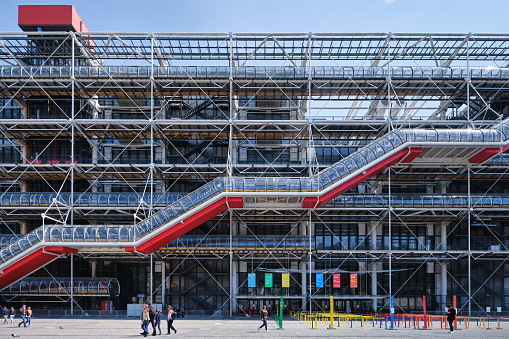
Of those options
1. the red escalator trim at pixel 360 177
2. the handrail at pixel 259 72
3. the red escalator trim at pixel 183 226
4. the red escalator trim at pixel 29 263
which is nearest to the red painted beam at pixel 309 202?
the red escalator trim at pixel 360 177

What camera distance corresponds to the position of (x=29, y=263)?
2714 centimetres

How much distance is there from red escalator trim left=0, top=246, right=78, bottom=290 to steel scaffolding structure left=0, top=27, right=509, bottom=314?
21 cm

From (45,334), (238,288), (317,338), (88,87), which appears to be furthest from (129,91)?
(317,338)

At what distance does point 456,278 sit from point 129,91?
26.1m

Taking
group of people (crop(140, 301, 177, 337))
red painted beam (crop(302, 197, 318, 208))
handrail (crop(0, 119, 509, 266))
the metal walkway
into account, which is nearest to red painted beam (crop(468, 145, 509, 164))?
the metal walkway

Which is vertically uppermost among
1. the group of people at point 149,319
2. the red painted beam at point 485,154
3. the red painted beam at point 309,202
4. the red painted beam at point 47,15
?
the red painted beam at point 47,15

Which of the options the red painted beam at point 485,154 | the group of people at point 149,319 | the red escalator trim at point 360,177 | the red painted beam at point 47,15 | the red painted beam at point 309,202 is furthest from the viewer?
the red painted beam at point 47,15

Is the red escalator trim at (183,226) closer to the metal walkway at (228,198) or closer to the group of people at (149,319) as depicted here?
the metal walkway at (228,198)

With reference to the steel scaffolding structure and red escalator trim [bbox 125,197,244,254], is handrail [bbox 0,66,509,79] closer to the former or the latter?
the steel scaffolding structure

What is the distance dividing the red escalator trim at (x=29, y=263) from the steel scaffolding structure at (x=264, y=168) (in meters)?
0.21

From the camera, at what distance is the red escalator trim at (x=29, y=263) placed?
2684 cm

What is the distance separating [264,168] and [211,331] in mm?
14197

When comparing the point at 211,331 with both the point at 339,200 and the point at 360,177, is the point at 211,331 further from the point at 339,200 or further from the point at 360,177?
the point at 339,200

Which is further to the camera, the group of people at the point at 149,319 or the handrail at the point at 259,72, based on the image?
the handrail at the point at 259,72
